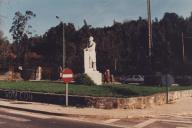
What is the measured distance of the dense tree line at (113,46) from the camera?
235ft

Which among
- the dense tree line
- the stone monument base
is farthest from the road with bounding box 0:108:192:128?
the dense tree line

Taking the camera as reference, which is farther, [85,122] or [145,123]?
[85,122]

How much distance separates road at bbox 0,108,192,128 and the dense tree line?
153 ft

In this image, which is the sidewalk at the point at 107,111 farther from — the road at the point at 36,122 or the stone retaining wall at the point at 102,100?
the road at the point at 36,122

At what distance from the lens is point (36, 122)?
18.2 meters

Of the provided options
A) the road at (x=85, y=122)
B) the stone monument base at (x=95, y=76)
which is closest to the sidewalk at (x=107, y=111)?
the road at (x=85, y=122)

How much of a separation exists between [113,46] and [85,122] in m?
56.7

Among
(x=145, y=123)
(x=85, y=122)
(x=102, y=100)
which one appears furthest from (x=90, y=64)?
(x=145, y=123)

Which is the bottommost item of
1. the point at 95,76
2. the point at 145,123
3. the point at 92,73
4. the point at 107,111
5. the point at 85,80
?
the point at 145,123

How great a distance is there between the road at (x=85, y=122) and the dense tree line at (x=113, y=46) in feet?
153

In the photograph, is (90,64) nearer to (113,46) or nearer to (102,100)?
(102,100)

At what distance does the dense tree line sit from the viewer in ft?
235

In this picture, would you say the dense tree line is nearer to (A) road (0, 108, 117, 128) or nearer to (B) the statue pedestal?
(B) the statue pedestal

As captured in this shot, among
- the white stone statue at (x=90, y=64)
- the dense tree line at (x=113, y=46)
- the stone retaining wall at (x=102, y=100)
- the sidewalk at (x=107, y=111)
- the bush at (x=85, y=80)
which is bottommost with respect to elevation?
the sidewalk at (x=107, y=111)
